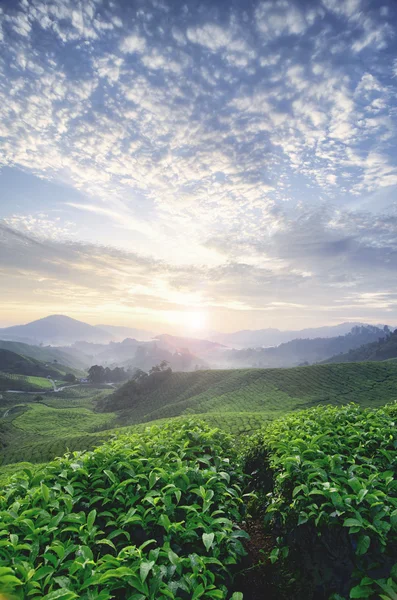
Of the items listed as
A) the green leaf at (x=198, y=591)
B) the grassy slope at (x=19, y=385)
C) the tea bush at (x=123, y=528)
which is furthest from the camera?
the grassy slope at (x=19, y=385)

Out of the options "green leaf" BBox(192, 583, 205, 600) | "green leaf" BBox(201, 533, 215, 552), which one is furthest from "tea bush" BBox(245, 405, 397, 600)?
"green leaf" BBox(192, 583, 205, 600)

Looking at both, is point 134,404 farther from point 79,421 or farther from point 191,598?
point 191,598

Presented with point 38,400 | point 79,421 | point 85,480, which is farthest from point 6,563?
point 38,400

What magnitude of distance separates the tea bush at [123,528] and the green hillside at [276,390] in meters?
21.1

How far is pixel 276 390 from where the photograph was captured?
47625 mm

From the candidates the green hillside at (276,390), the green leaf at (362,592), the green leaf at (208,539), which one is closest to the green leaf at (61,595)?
the green leaf at (208,539)

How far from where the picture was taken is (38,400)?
9469 centimetres

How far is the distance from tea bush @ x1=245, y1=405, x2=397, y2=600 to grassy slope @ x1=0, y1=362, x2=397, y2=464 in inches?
534

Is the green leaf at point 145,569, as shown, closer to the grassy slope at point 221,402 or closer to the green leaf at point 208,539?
the green leaf at point 208,539

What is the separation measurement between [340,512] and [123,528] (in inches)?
117

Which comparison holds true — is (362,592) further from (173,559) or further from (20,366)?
(20,366)

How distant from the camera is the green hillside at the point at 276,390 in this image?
122 feet

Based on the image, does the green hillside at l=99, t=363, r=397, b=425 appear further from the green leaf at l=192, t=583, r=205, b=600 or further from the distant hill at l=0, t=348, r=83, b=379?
the distant hill at l=0, t=348, r=83, b=379

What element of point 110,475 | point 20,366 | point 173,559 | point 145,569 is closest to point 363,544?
point 173,559
